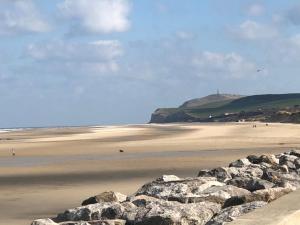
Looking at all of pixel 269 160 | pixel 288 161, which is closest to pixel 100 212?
pixel 288 161

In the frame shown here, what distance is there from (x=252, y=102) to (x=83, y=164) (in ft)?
570

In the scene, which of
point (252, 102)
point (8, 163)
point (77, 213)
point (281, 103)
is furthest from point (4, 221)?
point (252, 102)

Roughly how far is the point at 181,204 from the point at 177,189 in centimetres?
198

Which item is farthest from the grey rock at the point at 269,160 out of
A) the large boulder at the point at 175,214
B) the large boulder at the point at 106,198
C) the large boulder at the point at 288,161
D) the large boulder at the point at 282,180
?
the large boulder at the point at 175,214

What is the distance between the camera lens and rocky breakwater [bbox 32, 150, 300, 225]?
8.50 metres

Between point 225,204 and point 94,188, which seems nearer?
point 225,204

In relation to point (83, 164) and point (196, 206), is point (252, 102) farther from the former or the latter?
point (196, 206)

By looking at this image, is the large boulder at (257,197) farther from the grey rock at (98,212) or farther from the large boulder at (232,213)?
the grey rock at (98,212)

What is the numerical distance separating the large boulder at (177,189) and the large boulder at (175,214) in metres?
1.35

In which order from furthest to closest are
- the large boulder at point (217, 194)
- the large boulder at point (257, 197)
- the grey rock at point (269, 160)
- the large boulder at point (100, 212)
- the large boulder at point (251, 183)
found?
the grey rock at point (269, 160)
the large boulder at point (251, 183)
the large boulder at point (217, 194)
the large boulder at point (100, 212)
the large boulder at point (257, 197)

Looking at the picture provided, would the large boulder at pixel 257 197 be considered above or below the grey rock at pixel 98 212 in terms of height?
above

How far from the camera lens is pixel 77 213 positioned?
9766mm

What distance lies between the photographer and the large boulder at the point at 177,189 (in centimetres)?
1074

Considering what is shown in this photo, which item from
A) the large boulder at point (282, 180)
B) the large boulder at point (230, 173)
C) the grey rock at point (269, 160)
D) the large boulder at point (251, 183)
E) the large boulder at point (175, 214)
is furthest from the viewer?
the grey rock at point (269, 160)
